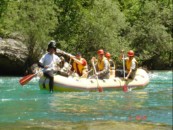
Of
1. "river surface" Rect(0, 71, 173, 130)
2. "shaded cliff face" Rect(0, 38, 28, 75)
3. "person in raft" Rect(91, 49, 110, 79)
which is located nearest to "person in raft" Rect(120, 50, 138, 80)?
"person in raft" Rect(91, 49, 110, 79)

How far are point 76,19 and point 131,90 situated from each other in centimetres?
1475

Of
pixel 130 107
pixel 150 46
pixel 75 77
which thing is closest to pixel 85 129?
pixel 130 107

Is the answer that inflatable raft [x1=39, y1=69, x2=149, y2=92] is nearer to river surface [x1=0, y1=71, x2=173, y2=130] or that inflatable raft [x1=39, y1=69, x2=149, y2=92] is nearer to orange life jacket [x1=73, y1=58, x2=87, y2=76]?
orange life jacket [x1=73, y1=58, x2=87, y2=76]

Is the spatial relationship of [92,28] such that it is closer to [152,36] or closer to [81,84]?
[152,36]

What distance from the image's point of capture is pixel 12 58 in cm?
2692

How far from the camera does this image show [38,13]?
93.9 feet

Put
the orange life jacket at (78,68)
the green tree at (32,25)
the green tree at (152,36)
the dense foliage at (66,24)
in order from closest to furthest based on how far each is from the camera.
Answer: the orange life jacket at (78,68)
the green tree at (32,25)
the dense foliage at (66,24)
the green tree at (152,36)

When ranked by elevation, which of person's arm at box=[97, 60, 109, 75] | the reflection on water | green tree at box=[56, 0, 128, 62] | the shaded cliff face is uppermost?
green tree at box=[56, 0, 128, 62]

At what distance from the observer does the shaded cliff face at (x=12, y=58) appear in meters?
26.9

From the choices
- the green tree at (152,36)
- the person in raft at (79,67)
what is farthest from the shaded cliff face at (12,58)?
the green tree at (152,36)

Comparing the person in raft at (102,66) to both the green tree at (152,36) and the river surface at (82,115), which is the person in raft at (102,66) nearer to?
the river surface at (82,115)

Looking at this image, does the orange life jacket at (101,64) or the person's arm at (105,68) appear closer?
the person's arm at (105,68)

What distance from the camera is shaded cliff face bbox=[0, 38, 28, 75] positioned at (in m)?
26.9

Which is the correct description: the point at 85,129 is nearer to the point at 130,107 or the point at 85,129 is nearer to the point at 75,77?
the point at 130,107
